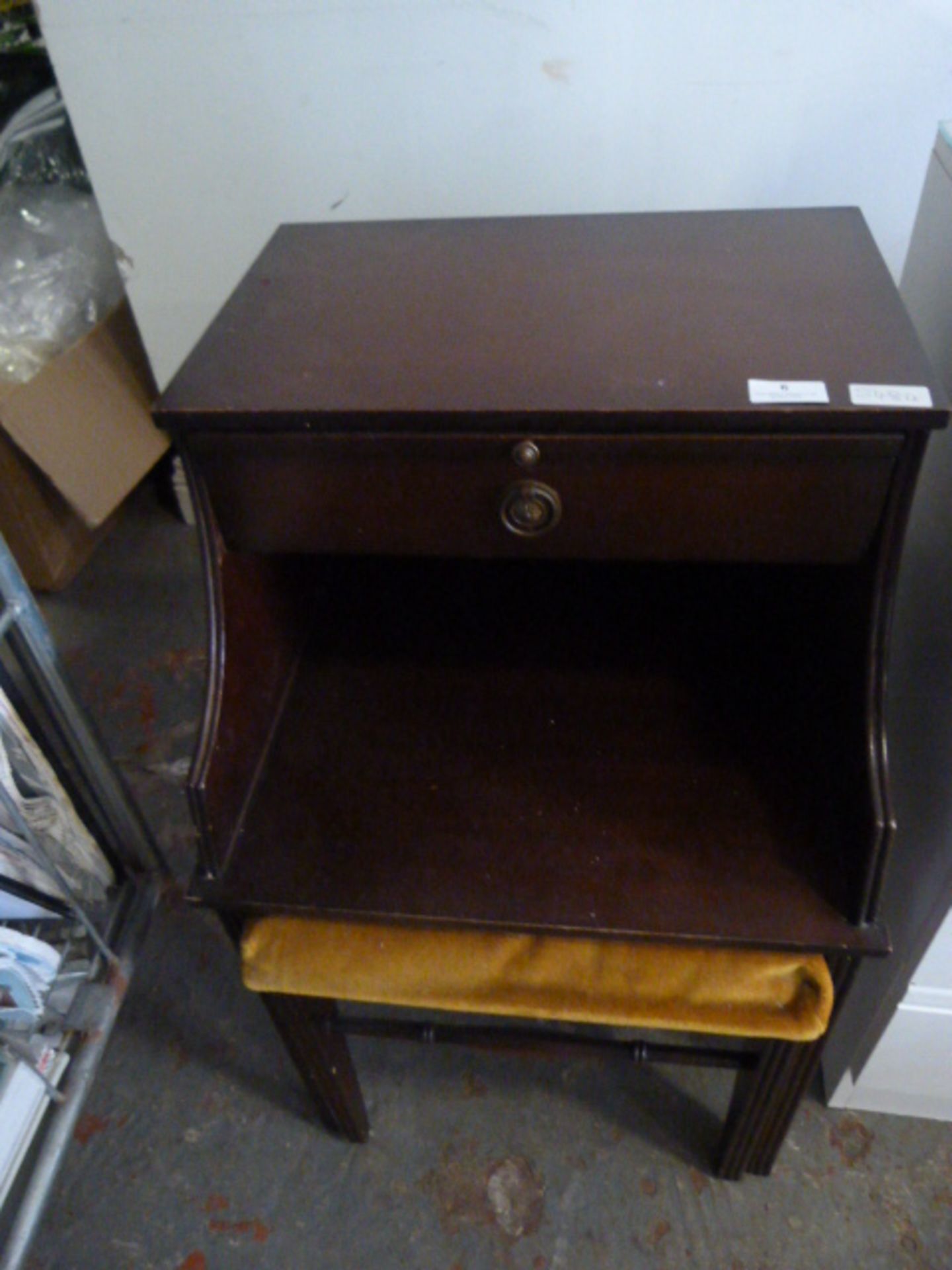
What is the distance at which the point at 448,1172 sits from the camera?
3.41 ft

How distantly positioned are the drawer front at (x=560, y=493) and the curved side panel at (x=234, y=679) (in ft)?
0.19

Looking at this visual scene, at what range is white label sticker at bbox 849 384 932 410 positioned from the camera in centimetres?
53

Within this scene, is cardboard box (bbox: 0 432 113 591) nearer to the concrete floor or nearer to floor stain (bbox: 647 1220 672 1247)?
the concrete floor

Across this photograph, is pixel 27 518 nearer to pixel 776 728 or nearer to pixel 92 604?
pixel 92 604

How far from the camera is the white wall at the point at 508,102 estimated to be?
3.43ft

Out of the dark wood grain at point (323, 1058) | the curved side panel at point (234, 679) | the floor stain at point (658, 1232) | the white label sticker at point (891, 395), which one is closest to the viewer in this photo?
the white label sticker at point (891, 395)

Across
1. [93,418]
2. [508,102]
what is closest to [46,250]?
[93,418]

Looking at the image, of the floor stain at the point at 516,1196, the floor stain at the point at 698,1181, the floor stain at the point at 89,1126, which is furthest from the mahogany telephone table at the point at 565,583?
the floor stain at the point at 89,1126

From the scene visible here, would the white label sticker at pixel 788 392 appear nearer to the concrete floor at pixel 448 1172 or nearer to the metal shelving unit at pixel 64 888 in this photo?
the metal shelving unit at pixel 64 888

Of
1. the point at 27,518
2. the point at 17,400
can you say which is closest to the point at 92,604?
the point at 27,518

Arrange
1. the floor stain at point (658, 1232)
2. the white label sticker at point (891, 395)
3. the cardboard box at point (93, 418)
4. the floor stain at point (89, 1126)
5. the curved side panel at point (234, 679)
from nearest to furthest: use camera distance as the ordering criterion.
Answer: the white label sticker at point (891, 395) < the curved side panel at point (234, 679) < the floor stain at point (658, 1232) < the floor stain at point (89, 1126) < the cardboard box at point (93, 418)

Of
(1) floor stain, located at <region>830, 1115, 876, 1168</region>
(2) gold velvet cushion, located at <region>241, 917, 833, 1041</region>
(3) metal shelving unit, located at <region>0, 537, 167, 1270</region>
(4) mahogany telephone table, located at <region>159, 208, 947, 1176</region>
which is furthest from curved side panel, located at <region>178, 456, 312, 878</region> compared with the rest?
(1) floor stain, located at <region>830, 1115, 876, 1168</region>

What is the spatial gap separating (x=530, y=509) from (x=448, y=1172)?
820mm

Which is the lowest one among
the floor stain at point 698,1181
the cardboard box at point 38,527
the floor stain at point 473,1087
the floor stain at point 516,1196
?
the floor stain at point 473,1087
